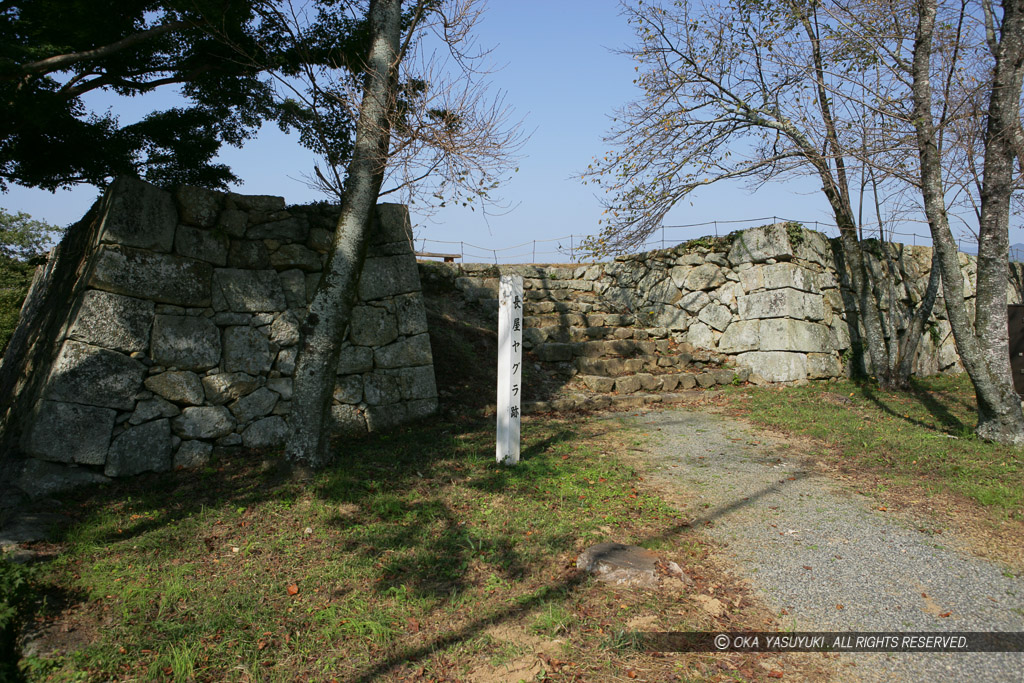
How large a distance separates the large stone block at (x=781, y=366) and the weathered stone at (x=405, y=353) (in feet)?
18.5

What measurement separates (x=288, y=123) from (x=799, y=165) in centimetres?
759

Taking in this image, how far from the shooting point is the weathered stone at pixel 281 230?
21.0 feet

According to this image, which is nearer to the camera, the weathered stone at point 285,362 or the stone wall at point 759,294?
the weathered stone at point 285,362

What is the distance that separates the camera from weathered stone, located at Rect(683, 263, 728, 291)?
10711 mm

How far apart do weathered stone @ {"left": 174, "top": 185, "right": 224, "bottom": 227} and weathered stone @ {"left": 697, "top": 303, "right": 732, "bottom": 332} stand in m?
7.81

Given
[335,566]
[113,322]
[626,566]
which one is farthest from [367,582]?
[113,322]

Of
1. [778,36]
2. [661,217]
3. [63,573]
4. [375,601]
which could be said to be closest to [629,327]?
[661,217]

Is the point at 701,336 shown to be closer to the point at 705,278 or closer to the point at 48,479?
the point at 705,278

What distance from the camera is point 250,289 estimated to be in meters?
6.25

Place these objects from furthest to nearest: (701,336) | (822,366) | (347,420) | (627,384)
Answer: (701,336) < (822,366) < (627,384) < (347,420)

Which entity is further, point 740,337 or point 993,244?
point 740,337

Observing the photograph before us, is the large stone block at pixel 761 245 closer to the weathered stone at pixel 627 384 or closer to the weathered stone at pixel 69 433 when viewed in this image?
the weathered stone at pixel 627 384

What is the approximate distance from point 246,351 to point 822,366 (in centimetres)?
846

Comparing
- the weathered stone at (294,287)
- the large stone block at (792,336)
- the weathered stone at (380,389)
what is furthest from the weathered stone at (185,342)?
the large stone block at (792,336)
